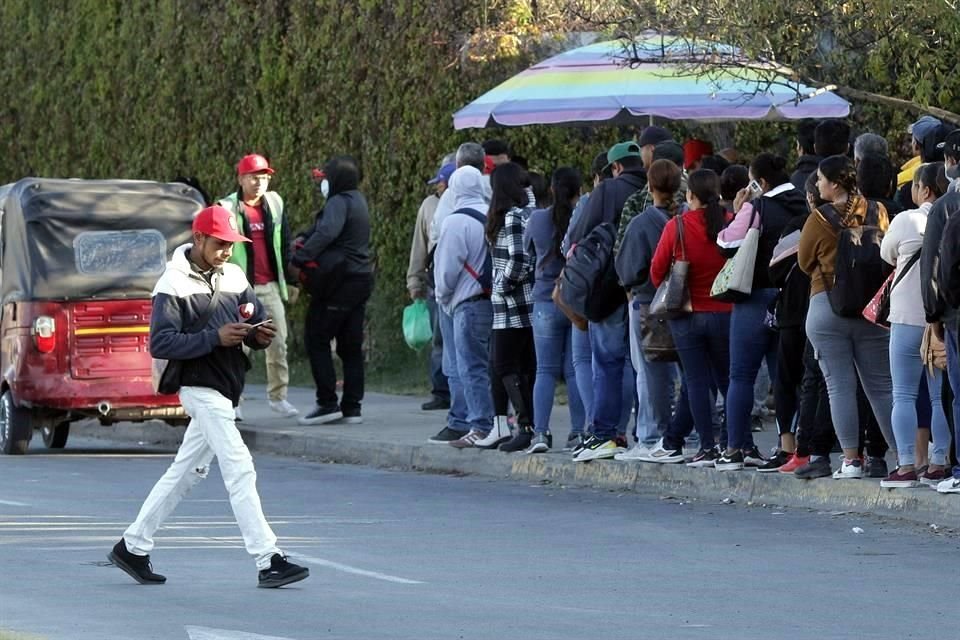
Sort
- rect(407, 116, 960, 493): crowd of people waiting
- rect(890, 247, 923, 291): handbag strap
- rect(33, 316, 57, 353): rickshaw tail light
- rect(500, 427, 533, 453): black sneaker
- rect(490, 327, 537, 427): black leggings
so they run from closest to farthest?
rect(890, 247, 923, 291): handbag strap < rect(407, 116, 960, 493): crowd of people waiting < rect(490, 327, 537, 427): black leggings < rect(500, 427, 533, 453): black sneaker < rect(33, 316, 57, 353): rickshaw tail light

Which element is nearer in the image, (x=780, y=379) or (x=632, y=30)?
(x=780, y=379)

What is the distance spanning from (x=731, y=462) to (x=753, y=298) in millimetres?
1014

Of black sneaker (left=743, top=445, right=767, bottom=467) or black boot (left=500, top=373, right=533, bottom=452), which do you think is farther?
black boot (left=500, top=373, right=533, bottom=452)

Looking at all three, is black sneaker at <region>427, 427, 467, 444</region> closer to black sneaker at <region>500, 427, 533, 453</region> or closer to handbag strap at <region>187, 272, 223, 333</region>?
black sneaker at <region>500, 427, 533, 453</region>

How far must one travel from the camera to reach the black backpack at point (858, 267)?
1184 centimetres

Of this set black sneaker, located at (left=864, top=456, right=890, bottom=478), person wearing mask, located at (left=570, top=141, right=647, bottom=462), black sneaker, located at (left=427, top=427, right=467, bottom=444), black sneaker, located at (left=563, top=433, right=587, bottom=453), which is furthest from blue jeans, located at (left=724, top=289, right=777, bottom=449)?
black sneaker, located at (left=427, top=427, right=467, bottom=444)

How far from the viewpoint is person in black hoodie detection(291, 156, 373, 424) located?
669 inches

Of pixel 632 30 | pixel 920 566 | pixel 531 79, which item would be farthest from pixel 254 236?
pixel 920 566

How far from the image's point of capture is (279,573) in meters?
9.28

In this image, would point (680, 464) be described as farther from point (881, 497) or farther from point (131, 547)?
point (131, 547)

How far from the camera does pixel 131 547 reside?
955 cm

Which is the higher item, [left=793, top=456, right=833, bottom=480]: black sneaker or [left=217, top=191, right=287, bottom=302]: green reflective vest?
[left=217, top=191, right=287, bottom=302]: green reflective vest

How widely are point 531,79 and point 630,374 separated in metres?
3.98

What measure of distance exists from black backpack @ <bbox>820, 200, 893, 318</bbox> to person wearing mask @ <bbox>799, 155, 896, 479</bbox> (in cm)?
4
